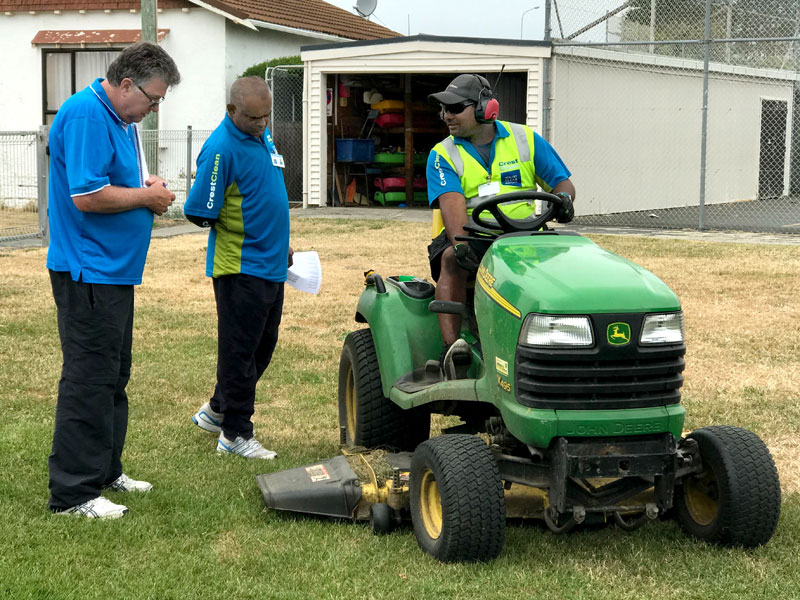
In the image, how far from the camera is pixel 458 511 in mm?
3855

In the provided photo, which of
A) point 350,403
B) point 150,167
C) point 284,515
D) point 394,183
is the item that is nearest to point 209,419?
point 350,403

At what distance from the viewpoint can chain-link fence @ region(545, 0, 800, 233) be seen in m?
17.6

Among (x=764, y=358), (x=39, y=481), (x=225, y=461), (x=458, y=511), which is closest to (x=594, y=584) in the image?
(x=458, y=511)

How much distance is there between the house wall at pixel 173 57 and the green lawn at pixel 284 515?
11.9m

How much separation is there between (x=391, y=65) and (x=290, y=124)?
3247 mm

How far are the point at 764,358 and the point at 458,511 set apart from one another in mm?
4634

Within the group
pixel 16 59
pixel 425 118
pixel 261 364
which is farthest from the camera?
pixel 16 59

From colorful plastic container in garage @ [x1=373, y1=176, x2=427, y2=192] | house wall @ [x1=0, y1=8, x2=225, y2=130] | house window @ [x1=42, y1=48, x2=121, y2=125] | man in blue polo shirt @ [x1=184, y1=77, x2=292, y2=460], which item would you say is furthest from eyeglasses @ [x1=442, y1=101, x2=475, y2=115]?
house window @ [x1=42, y1=48, x2=121, y2=125]

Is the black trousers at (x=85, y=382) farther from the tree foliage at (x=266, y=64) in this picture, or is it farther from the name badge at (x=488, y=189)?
the tree foliage at (x=266, y=64)

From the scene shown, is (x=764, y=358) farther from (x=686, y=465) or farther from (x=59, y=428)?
(x=59, y=428)

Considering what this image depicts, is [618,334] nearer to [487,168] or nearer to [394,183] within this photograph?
[487,168]

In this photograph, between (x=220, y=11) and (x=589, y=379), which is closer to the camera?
(x=589, y=379)

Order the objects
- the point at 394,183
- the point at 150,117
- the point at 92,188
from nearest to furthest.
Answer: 1. the point at 92,188
2. the point at 150,117
3. the point at 394,183

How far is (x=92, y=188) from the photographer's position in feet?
14.0
